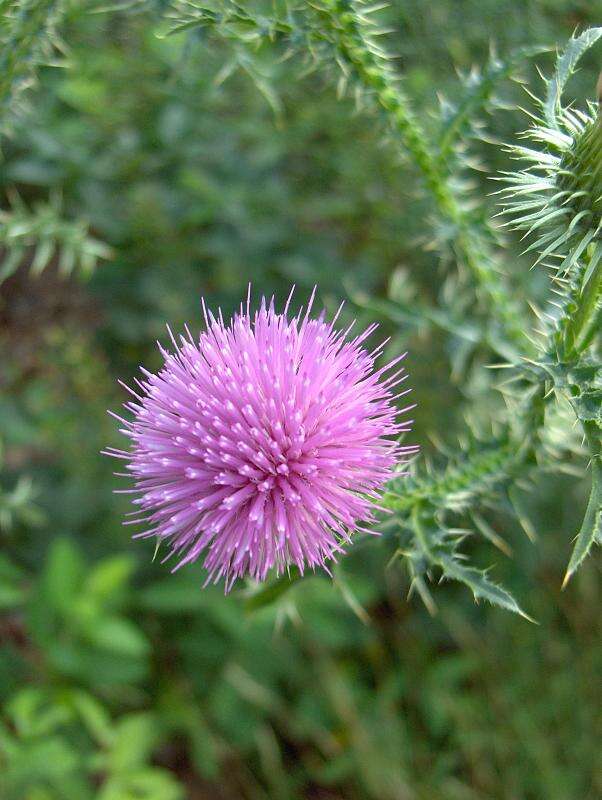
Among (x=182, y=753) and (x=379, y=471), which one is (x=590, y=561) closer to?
(x=182, y=753)

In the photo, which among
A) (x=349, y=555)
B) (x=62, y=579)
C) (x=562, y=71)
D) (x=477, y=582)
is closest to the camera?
(x=477, y=582)

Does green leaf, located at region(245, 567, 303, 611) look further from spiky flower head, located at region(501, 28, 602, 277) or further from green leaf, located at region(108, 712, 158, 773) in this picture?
green leaf, located at region(108, 712, 158, 773)

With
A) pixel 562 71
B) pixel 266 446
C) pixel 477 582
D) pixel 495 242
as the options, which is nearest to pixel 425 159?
pixel 495 242

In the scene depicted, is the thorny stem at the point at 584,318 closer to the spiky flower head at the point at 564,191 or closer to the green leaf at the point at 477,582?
the spiky flower head at the point at 564,191

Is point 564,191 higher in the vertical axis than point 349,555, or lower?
higher

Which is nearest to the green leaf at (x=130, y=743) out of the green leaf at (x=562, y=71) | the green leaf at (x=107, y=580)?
the green leaf at (x=107, y=580)

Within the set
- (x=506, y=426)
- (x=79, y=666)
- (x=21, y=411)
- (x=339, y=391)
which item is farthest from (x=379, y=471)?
(x=21, y=411)

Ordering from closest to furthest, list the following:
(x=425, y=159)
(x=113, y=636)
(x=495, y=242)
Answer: (x=425, y=159), (x=495, y=242), (x=113, y=636)

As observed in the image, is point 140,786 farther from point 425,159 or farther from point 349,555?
point 425,159

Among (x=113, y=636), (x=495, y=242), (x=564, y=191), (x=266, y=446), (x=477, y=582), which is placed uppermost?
(x=564, y=191)
